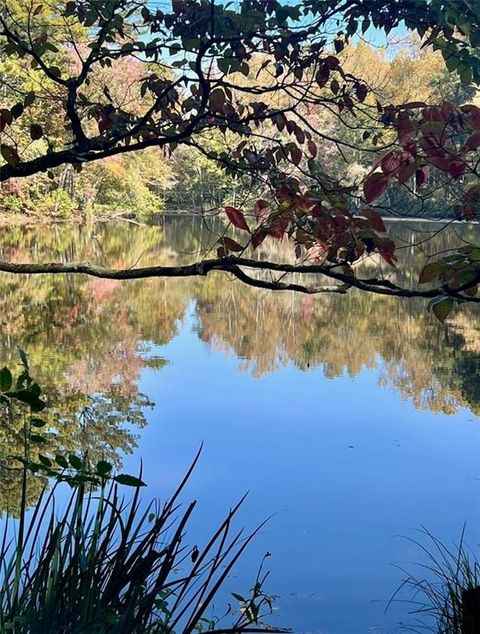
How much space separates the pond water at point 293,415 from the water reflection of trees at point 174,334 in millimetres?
28

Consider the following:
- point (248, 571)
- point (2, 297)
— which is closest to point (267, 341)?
point (2, 297)

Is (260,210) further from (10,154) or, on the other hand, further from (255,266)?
(10,154)

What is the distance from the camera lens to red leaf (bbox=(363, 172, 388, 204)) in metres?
1.18

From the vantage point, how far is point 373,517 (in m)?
3.90

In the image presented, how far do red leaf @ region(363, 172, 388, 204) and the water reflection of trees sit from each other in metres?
2.97

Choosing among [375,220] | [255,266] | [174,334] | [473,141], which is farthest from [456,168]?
[174,334]

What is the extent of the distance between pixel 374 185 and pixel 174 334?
23.9 feet

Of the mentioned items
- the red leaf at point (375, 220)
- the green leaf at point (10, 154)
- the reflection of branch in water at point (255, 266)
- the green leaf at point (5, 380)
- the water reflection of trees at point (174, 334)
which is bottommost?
the green leaf at point (5, 380)

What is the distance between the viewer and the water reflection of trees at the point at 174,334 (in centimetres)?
566

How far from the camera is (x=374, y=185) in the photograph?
3.89ft

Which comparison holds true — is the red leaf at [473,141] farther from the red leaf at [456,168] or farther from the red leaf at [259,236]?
the red leaf at [259,236]

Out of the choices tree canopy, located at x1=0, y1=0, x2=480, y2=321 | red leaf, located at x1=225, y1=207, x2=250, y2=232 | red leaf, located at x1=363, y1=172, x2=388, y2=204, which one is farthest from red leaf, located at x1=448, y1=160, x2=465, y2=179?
red leaf, located at x1=225, y1=207, x2=250, y2=232

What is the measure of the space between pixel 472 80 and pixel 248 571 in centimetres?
236

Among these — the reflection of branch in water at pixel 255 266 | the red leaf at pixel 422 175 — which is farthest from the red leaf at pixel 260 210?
the red leaf at pixel 422 175
